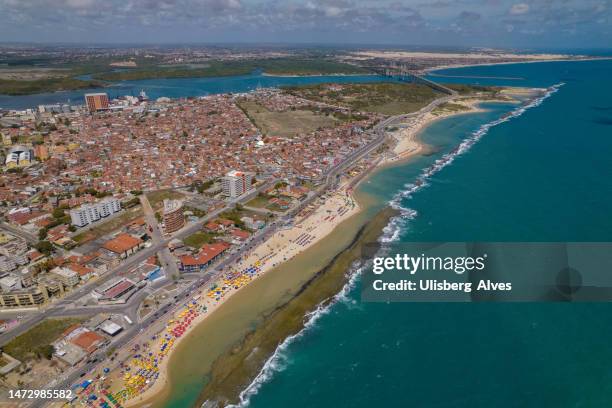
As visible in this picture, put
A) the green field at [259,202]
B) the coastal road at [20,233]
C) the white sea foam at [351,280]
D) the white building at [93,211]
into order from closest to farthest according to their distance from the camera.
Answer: the white sea foam at [351,280]
the coastal road at [20,233]
the white building at [93,211]
the green field at [259,202]

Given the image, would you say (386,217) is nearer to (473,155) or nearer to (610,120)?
(473,155)

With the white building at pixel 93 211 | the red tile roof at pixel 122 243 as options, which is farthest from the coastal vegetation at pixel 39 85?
the red tile roof at pixel 122 243

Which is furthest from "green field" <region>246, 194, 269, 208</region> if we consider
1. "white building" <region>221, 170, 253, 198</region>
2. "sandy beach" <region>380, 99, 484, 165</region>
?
"sandy beach" <region>380, 99, 484, 165</region>

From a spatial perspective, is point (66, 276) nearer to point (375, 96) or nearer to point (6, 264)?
point (6, 264)

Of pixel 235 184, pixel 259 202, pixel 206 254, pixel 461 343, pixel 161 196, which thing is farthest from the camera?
pixel 161 196

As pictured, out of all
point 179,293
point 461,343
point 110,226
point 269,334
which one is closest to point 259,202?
point 110,226

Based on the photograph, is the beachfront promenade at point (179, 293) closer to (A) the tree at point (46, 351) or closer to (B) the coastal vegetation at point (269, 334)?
(A) the tree at point (46, 351)
